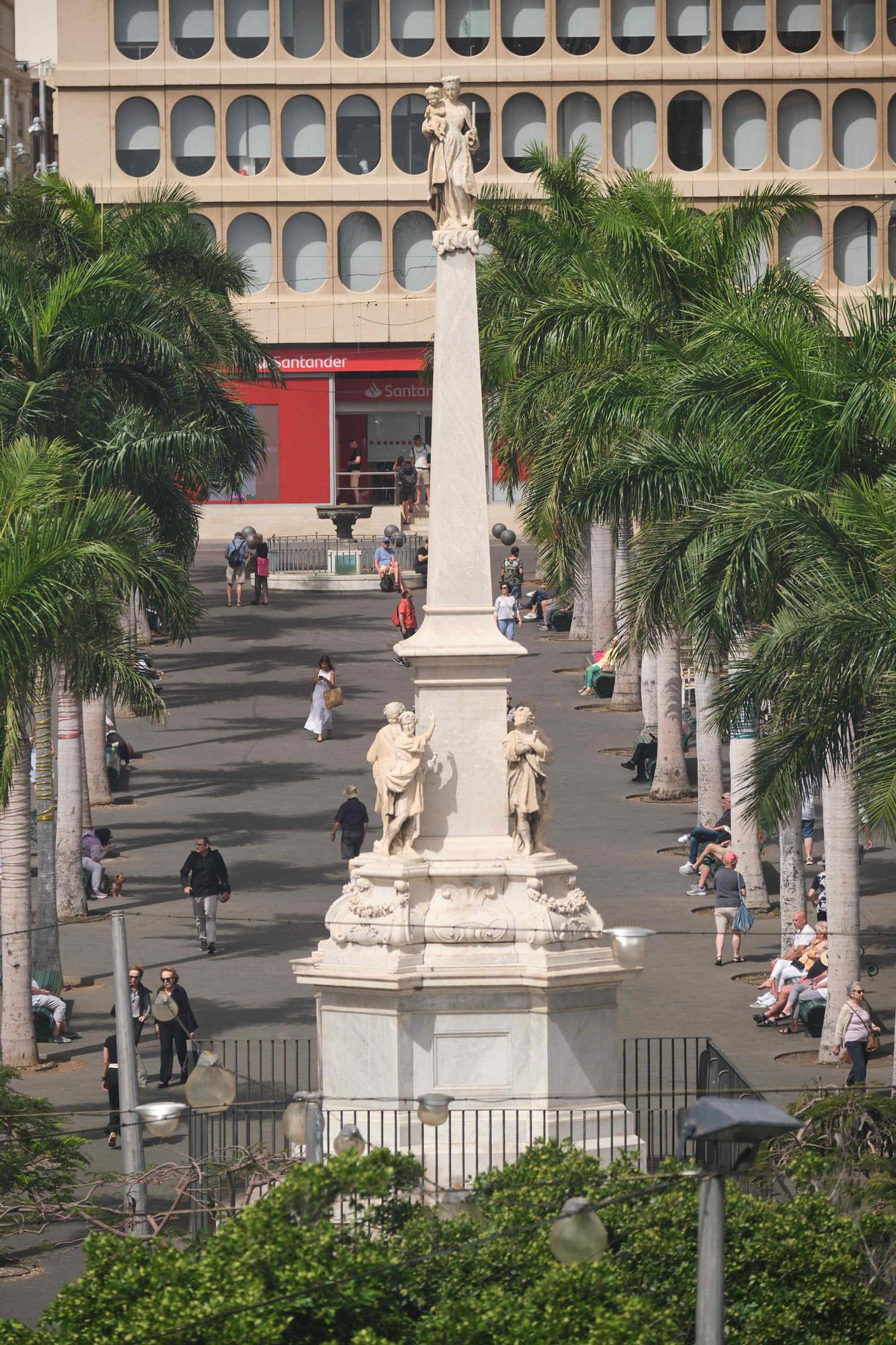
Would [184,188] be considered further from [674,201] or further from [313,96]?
[674,201]

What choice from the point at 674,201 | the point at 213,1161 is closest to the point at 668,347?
the point at 674,201

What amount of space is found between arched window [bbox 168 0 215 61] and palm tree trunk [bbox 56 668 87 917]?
48376 millimetres

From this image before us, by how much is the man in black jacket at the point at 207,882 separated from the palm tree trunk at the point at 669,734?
35.3 feet

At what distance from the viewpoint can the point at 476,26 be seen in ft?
246

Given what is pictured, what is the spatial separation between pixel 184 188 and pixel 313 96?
17.3 feet

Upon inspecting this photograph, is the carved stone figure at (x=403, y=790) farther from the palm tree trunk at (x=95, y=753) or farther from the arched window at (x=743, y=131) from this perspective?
the arched window at (x=743, y=131)

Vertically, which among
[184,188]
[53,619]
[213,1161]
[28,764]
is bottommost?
[213,1161]

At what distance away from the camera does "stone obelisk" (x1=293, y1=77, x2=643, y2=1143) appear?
18266 millimetres

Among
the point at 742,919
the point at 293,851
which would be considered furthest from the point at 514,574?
the point at 742,919

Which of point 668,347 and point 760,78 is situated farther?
point 760,78

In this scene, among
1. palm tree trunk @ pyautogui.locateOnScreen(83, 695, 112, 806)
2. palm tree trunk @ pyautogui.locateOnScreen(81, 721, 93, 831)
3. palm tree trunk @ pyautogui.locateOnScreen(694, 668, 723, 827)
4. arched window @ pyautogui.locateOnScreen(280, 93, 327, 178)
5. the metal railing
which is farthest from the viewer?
arched window @ pyautogui.locateOnScreen(280, 93, 327, 178)

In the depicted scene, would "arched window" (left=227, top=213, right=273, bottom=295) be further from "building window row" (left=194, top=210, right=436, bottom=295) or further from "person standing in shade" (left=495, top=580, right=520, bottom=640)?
"person standing in shade" (left=495, top=580, right=520, bottom=640)

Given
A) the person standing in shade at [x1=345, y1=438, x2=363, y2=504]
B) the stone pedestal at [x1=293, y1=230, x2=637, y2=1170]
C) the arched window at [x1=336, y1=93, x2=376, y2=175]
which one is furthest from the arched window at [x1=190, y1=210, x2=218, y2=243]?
the stone pedestal at [x1=293, y1=230, x2=637, y2=1170]

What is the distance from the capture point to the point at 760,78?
246 feet
